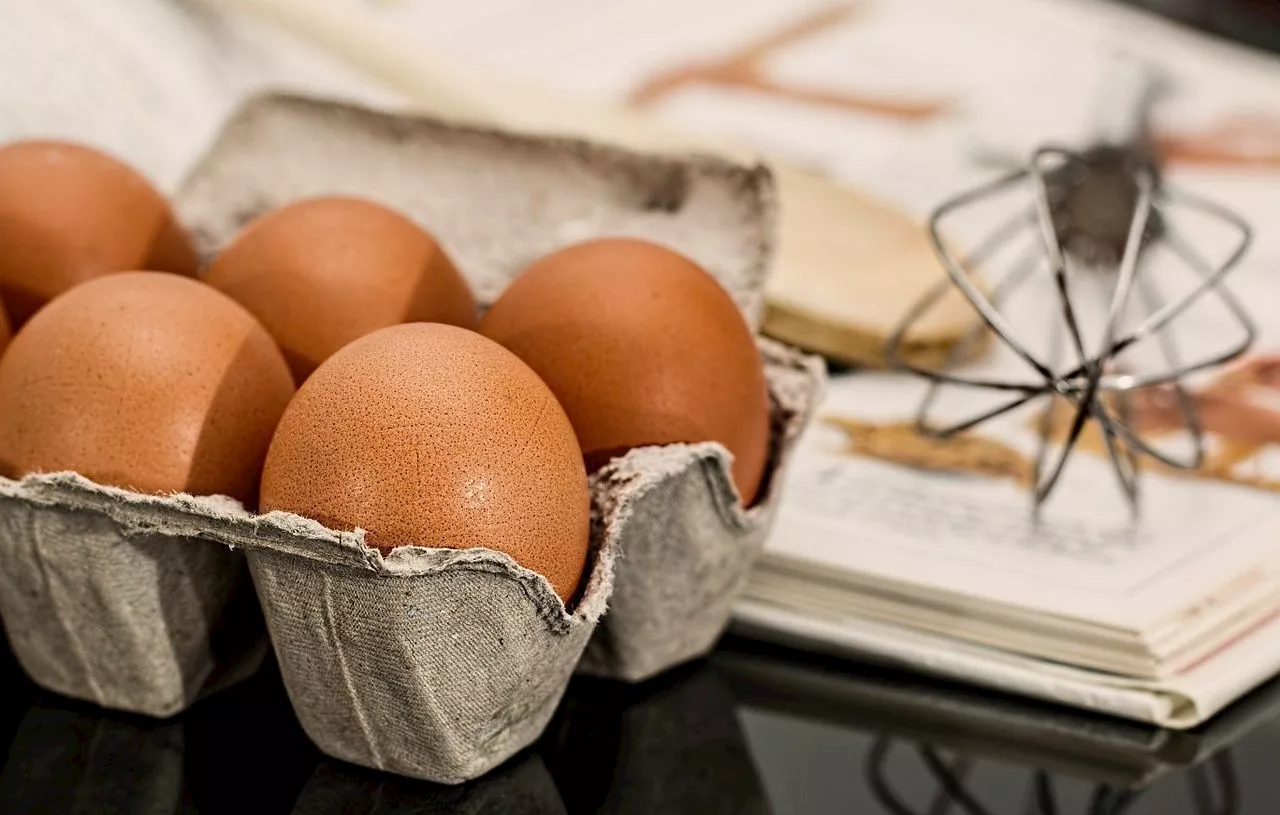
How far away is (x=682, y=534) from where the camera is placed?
1.78 feet

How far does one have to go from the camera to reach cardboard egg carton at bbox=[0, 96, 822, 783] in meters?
0.47

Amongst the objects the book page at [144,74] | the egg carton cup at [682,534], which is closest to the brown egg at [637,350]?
the egg carton cup at [682,534]

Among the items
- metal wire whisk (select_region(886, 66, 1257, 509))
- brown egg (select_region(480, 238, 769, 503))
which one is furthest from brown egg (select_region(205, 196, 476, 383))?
metal wire whisk (select_region(886, 66, 1257, 509))

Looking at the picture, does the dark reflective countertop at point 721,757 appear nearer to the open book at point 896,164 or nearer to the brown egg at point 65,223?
the open book at point 896,164

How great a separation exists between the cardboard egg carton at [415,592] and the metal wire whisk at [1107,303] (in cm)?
13

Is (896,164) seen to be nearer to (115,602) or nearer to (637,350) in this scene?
(637,350)

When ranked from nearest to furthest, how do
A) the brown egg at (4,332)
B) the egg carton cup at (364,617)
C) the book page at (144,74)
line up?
1. the egg carton cup at (364,617)
2. the brown egg at (4,332)
3. the book page at (144,74)

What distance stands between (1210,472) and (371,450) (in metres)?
0.50

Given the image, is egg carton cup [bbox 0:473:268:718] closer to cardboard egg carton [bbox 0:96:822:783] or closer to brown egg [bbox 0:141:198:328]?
cardboard egg carton [bbox 0:96:822:783]

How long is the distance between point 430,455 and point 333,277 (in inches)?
5.7

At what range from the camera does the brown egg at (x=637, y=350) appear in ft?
1.75

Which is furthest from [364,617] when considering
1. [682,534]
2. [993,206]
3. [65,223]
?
[993,206]

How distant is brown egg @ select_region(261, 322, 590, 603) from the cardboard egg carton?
0.01 metres

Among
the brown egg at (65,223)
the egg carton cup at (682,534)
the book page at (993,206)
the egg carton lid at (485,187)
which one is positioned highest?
the brown egg at (65,223)
